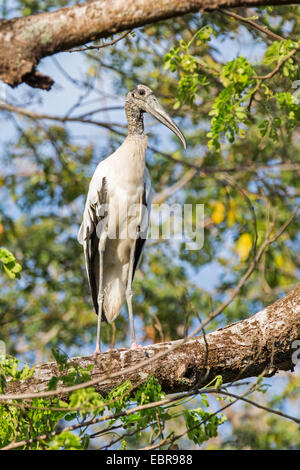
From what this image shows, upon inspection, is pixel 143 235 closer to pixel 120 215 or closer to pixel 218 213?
pixel 120 215

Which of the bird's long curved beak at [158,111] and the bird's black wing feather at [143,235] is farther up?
the bird's long curved beak at [158,111]

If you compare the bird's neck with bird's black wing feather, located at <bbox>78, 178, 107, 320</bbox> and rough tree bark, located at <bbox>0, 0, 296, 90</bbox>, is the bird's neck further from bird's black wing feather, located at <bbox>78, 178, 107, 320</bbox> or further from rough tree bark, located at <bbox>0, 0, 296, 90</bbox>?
rough tree bark, located at <bbox>0, 0, 296, 90</bbox>

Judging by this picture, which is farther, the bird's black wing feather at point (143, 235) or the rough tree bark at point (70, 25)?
the bird's black wing feather at point (143, 235)

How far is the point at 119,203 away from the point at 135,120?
801 mm

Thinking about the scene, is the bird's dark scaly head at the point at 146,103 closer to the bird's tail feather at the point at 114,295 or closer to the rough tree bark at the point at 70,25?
the bird's tail feather at the point at 114,295

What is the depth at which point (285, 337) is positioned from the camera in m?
3.31

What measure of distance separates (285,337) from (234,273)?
135 inches

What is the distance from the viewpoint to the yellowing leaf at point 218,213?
6.37m

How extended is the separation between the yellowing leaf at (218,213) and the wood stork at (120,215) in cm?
161

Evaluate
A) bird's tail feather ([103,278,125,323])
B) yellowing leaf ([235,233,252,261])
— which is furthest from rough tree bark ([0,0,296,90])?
yellowing leaf ([235,233,252,261])

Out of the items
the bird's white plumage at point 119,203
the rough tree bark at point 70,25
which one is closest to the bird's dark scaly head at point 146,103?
the bird's white plumage at point 119,203

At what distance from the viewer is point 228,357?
3.36 meters

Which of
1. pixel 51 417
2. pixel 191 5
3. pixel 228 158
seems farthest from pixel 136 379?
pixel 228 158

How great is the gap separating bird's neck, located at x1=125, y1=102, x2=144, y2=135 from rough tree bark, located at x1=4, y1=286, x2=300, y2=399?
81.6 inches
